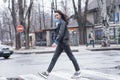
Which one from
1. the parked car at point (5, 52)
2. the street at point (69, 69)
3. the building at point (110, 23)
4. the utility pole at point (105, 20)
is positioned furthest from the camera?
the building at point (110, 23)

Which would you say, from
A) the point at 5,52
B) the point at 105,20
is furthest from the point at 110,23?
the point at 5,52

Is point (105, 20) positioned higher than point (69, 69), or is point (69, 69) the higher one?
point (105, 20)

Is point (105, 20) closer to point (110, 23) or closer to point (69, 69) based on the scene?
point (110, 23)

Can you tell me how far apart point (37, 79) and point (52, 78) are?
416 mm

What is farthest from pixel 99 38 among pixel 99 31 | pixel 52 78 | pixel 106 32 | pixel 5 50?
pixel 52 78

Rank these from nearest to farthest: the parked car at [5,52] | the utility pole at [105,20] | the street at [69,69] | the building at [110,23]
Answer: the street at [69,69], the parked car at [5,52], the utility pole at [105,20], the building at [110,23]

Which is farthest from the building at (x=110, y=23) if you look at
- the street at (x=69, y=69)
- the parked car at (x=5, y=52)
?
the street at (x=69, y=69)

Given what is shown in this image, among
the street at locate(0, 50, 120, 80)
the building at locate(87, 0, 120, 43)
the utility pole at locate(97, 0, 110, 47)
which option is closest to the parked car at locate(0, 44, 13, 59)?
the street at locate(0, 50, 120, 80)

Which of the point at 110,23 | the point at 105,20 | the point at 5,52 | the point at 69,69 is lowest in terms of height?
the point at 5,52

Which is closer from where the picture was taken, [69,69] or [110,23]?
[69,69]

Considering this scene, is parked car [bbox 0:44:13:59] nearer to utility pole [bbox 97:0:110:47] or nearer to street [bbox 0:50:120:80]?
street [bbox 0:50:120:80]

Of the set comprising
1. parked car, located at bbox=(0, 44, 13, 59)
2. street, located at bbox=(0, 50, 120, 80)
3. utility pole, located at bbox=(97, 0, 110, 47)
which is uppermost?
utility pole, located at bbox=(97, 0, 110, 47)

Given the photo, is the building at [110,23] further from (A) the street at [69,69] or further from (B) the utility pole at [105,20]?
(A) the street at [69,69]

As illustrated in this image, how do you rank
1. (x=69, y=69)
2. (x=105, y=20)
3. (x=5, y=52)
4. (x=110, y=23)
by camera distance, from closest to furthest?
(x=69, y=69)
(x=5, y=52)
(x=105, y=20)
(x=110, y=23)
